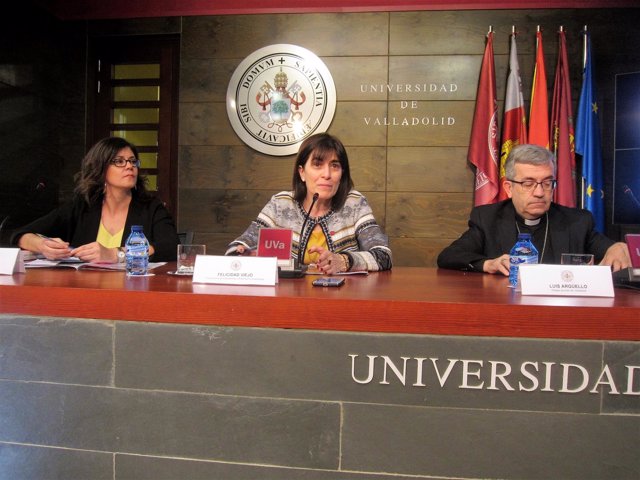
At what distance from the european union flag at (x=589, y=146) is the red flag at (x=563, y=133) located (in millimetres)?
54

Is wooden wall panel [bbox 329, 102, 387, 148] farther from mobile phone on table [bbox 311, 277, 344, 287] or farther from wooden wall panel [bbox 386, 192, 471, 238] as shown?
mobile phone on table [bbox 311, 277, 344, 287]

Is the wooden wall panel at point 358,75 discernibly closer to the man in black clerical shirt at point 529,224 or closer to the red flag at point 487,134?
the red flag at point 487,134

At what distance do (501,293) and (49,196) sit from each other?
3230 millimetres

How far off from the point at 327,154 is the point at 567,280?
1.14 meters

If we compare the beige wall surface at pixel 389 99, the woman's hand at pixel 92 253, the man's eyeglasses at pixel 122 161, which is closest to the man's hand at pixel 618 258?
the woman's hand at pixel 92 253

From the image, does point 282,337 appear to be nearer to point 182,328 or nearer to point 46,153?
point 182,328

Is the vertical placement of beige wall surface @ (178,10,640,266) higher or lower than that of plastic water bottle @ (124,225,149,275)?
higher

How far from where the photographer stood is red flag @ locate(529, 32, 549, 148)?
3.21 metres

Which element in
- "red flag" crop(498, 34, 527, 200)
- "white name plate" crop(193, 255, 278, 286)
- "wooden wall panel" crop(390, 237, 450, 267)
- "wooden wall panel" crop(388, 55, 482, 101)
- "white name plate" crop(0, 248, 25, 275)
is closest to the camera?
"white name plate" crop(193, 255, 278, 286)

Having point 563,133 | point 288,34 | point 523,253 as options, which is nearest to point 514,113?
point 563,133

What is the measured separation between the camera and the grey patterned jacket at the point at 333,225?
2.08 meters

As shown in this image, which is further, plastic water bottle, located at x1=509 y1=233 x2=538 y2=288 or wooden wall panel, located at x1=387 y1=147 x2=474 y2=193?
wooden wall panel, located at x1=387 y1=147 x2=474 y2=193

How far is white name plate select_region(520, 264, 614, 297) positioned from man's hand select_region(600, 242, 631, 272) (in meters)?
0.49

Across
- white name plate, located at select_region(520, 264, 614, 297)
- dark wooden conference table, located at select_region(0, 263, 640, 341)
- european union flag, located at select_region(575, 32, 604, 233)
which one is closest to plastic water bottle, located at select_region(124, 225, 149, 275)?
dark wooden conference table, located at select_region(0, 263, 640, 341)
